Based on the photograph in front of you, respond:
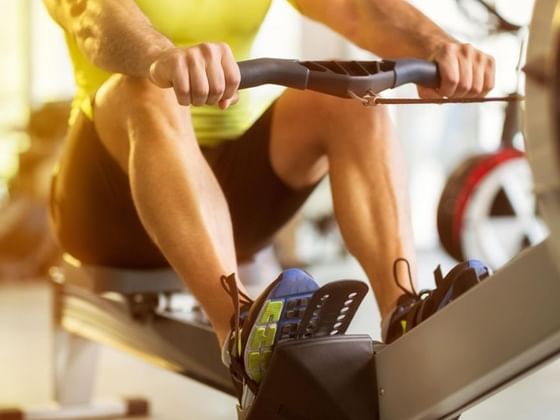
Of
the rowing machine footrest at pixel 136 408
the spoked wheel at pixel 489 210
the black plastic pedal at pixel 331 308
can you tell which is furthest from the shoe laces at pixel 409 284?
the spoked wheel at pixel 489 210

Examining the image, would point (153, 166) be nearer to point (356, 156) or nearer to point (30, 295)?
point (356, 156)

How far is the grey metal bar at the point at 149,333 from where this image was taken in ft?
5.03

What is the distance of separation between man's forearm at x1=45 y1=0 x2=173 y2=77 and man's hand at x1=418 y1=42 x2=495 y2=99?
1.14 feet

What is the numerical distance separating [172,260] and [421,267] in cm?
357

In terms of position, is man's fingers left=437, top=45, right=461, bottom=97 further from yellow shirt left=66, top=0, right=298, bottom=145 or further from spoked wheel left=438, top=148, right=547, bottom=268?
spoked wheel left=438, top=148, right=547, bottom=268

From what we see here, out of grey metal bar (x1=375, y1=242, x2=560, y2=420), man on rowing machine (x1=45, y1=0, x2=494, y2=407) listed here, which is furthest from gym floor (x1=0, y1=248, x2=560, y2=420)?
grey metal bar (x1=375, y1=242, x2=560, y2=420)

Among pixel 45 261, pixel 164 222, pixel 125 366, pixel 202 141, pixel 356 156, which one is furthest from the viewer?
pixel 45 261

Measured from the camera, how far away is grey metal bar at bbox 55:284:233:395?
153cm

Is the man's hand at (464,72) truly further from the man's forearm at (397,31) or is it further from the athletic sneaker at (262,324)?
the athletic sneaker at (262,324)

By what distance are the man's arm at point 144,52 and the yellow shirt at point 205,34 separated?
12 centimetres

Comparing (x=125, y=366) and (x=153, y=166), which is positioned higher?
(x=153, y=166)

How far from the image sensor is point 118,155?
155 centimetres

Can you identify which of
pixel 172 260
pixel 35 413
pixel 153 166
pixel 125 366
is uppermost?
pixel 153 166

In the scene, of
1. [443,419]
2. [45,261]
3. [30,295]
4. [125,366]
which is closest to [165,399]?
[125,366]
